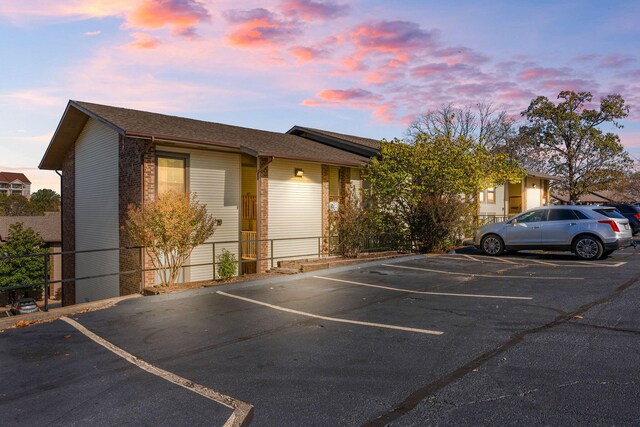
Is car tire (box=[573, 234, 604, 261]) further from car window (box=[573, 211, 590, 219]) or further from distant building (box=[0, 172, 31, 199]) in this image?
distant building (box=[0, 172, 31, 199])

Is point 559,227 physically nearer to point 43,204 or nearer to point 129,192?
point 129,192

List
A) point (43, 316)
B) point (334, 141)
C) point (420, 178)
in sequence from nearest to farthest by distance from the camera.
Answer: point (43, 316) → point (420, 178) → point (334, 141)

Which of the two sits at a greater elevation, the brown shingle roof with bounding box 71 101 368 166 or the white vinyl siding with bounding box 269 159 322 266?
the brown shingle roof with bounding box 71 101 368 166

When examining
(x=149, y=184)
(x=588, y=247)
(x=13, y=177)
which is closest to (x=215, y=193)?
(x=149, y=184)

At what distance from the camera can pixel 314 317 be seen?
7.47m

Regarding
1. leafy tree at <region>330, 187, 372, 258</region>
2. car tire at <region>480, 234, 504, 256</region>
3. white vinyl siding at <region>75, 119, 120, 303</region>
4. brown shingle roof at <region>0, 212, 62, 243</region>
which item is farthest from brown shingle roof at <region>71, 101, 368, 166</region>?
brown shingle roof at <region>0, 212, 62, 243</region>

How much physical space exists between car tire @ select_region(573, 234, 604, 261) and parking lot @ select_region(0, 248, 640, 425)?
4787 mm

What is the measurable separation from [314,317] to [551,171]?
129ft

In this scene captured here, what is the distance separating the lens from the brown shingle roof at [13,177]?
129 metres

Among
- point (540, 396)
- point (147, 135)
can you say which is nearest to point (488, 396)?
point (540, 396)

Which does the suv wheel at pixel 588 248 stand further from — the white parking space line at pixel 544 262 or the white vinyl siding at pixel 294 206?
the white vinyl siding at pixel 294 206

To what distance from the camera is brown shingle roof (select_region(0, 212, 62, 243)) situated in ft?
121

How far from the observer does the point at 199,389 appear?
176 inches

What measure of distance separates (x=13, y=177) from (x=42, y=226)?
375 feet
